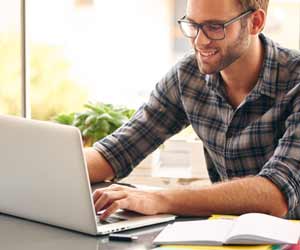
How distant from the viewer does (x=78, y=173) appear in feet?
5.44

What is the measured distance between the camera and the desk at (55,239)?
1.62 metres

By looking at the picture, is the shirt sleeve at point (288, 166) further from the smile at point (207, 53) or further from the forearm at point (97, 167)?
the forearm at point (97, 167)

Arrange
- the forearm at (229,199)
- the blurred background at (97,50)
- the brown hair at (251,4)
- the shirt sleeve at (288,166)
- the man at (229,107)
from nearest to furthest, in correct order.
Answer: the forearm at (229,199)
the shirt sleeve at (288,166)
the man at (229,107)
the brown hair at (251,4)
the blurred background at (97,50)

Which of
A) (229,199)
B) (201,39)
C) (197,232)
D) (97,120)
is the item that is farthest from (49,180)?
(97,120)

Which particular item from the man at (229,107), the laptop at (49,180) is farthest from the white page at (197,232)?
the man at (229,107)

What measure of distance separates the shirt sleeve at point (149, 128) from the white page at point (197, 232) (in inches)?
26.5

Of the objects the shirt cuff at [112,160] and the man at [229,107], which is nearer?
the man at [229,107]

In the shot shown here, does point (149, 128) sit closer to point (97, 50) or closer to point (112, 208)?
point (112, 208)

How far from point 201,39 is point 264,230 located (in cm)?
77

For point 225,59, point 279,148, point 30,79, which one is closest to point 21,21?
point 30,79

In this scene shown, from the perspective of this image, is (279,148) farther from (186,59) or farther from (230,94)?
(186,59)

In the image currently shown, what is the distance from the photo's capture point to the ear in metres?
2.35

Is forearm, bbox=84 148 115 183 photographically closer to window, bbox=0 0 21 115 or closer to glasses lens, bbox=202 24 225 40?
glasses lens, bbox=202 24 225 40

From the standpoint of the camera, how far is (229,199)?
1903 millimetres
